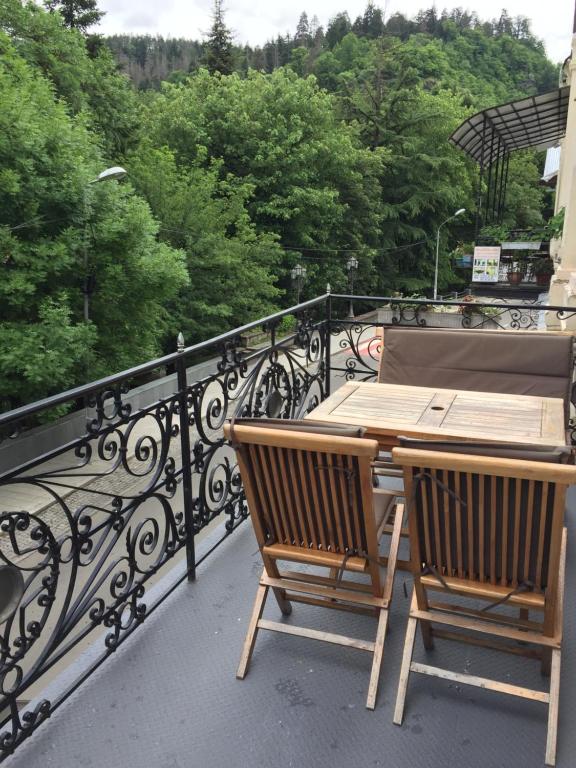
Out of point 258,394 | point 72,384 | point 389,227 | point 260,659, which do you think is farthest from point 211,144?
point 260,659

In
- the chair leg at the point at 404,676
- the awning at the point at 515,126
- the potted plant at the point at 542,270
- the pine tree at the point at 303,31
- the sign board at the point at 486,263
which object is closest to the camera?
the chair leg at the point at 404,676

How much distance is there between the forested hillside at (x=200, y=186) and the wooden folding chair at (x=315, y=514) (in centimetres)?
1006

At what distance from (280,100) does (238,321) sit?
11101 millimetres

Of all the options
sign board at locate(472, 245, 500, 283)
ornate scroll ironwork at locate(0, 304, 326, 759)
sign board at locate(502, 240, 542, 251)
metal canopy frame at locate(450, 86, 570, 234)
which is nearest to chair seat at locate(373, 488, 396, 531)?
ornate scroll ironwork at locate(0, 304, 326, 759)

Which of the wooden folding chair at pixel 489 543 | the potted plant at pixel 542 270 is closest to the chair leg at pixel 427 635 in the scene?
the wooden folding chair at pixel 489 543

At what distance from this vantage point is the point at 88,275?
1262 cm

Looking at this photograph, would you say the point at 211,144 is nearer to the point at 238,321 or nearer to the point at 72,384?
the point at 238,321

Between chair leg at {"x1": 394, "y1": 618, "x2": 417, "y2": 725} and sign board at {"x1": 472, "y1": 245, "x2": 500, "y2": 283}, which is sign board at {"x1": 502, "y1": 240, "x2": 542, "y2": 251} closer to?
sign board at {"x1": 472, "y1": 245, "x2": 500, "y2": 283}

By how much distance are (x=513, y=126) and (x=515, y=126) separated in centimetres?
7

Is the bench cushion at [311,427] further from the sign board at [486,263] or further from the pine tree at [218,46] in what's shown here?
the pine tree at [218,46]

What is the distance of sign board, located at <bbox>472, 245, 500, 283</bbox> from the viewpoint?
1723 centimetres

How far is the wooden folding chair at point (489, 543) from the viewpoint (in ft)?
5.09

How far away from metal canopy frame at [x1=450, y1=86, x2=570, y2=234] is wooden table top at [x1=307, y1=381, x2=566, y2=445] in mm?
14564

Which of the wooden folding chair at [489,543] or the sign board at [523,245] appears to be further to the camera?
the sign board at [523,245]
